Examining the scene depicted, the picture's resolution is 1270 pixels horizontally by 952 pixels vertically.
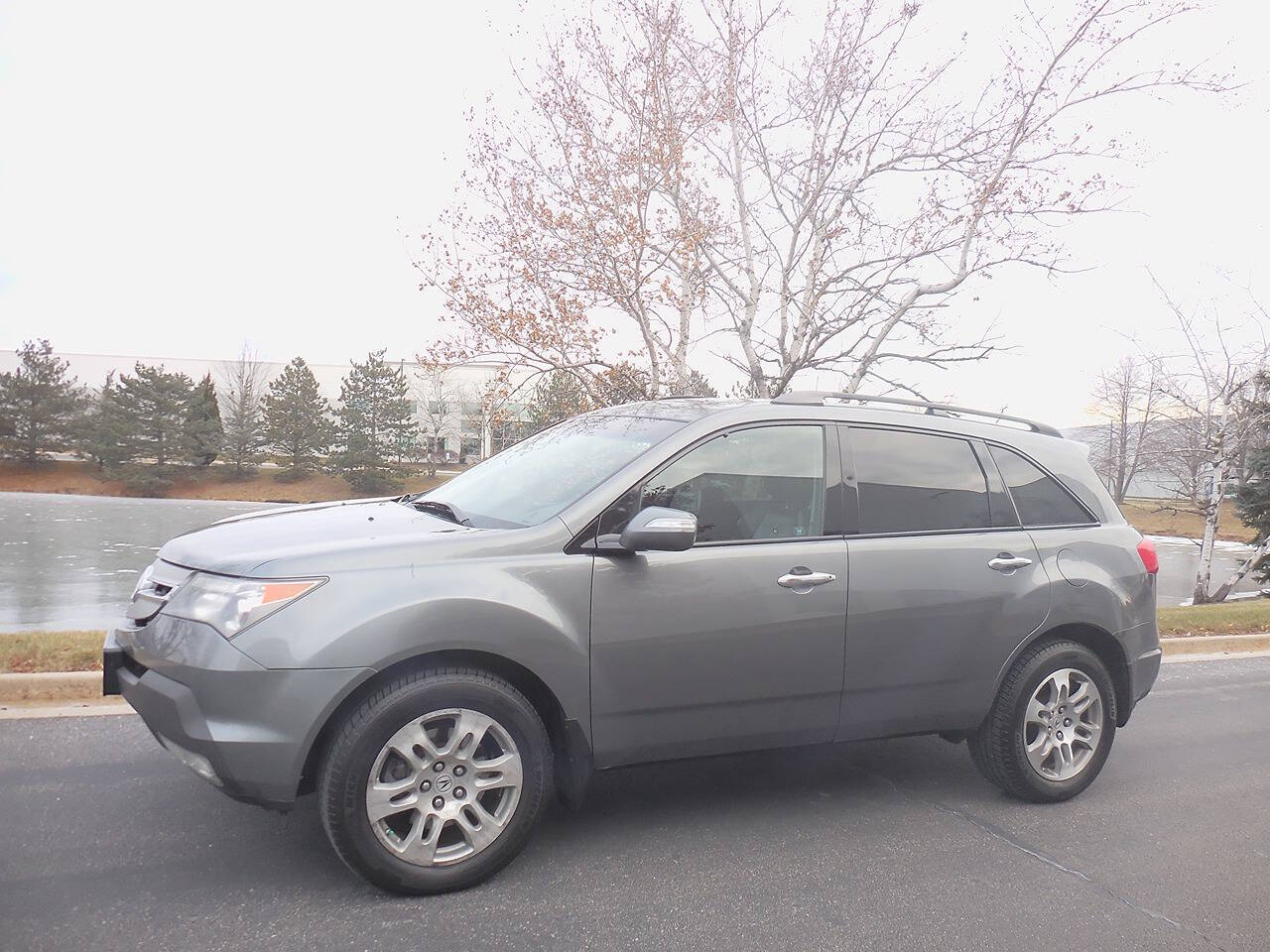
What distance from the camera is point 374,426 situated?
50.6 meters

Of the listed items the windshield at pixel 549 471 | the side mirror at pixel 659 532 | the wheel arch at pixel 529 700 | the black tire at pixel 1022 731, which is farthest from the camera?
the black tire at pixel 1022 731

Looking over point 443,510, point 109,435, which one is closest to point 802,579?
point 443,510

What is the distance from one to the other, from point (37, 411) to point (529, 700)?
55.8 metres

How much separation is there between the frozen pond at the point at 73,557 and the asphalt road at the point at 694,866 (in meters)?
5.77

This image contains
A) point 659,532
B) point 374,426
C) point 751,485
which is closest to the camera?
point 659,532

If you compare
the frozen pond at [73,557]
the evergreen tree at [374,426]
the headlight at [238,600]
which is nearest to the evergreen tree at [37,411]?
the evergreen tree at [374,426]

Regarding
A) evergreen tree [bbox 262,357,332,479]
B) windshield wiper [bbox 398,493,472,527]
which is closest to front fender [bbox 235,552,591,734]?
windshield wiper [bbox 398,493,472,527]

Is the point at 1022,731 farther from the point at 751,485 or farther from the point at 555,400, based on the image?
the point at 555,400

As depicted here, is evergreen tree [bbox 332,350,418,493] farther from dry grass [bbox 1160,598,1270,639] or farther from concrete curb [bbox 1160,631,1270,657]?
concrete curb [bbox 1160,631,1270,657]

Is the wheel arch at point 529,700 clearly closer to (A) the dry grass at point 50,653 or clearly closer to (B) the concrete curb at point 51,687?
(B) the concrete curb at point 51,687

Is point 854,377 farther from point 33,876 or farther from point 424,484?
point 424,484

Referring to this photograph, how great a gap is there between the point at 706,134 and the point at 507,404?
444 centimetres

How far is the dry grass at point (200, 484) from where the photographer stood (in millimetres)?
47969

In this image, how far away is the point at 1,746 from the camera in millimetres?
4520
